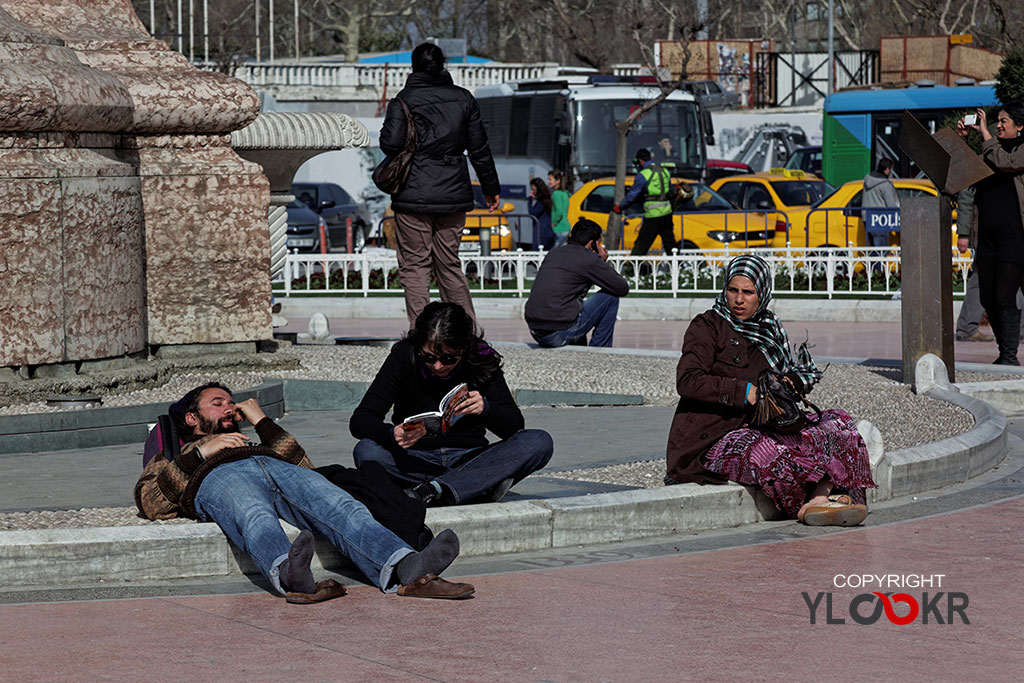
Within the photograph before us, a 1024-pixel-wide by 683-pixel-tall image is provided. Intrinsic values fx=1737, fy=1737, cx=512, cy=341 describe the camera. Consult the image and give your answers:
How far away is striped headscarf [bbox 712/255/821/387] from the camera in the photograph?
6809 mm

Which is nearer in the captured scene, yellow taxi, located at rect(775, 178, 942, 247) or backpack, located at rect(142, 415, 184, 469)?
backpack, located at rect(142, 415, 184, 469)

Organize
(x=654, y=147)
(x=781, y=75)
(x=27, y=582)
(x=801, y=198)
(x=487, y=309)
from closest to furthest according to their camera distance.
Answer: (x=27, y=582)
(x=487, y=309)
(x=801, y=198)
(x=654, y=147)
(x=781, y=75)

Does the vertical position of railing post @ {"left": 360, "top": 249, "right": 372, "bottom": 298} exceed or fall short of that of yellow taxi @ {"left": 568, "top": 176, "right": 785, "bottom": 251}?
it falls short

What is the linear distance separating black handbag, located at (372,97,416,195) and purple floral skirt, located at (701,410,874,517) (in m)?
4.41

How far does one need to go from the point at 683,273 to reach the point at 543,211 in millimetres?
5318

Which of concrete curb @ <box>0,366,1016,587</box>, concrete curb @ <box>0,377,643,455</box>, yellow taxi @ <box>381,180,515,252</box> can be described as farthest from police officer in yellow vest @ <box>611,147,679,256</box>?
concrete curb @ <box>0,366,1016,587</box>

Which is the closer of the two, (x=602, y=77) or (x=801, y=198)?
(x=801, y=198)

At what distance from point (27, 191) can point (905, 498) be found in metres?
4.41

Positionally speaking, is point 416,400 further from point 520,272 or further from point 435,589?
point 520,272

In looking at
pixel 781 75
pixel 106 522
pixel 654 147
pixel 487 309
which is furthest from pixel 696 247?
pixel 781 75

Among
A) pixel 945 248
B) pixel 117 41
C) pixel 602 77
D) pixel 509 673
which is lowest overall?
pixel 509 673

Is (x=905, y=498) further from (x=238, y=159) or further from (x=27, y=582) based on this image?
(x=238, y=159)

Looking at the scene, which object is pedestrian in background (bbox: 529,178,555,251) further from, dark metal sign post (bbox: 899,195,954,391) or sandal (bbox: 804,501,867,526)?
sandal (bbox: 804,501,867,526)

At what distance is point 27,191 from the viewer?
8477 millimetres
